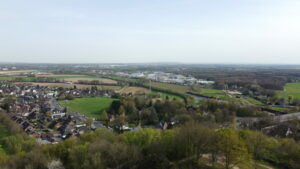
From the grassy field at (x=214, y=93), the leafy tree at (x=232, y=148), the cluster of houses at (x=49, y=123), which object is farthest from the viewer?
the grassy field at (x=214, y=93)

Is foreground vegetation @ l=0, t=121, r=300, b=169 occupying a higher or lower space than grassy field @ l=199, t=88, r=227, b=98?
higher

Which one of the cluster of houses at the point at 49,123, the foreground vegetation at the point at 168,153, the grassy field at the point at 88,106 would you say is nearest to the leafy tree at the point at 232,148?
the foreground vegetation at the point at 168,153

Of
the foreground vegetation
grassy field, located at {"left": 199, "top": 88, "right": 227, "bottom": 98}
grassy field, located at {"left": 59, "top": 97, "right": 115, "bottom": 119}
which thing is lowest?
grassy field, located at {"left": 59, "top": 97, "right": 115, "bottom": 119}

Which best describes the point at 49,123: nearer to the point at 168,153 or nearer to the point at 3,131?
the point at 3,131

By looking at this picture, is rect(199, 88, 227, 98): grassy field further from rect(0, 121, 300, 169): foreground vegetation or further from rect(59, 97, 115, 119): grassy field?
rect(0, 121, 300, 169): foreground vegetation

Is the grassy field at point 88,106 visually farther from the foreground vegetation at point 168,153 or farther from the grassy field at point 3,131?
the foreground vegetation at point 168,153

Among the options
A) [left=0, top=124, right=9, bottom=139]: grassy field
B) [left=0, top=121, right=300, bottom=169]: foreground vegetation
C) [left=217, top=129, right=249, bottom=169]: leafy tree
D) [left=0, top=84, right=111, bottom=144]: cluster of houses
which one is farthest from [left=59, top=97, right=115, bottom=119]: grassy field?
[left=217, top=129, right=249, bottom=169]: leafy tree

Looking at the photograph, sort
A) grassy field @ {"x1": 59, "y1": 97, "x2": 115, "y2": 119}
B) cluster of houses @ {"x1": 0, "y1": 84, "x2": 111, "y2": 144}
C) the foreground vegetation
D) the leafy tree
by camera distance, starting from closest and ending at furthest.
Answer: the leafy tree → the foreground vegetation → cluster of houses @ {"x1": 0, "y1": 84, "x2": 111, "y2": 144} → grassy field @ {"x1": 59, "y1": 97, "x2": 115, "y2": 119}

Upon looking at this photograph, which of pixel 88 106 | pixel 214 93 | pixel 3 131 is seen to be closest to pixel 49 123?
pixel 3 131

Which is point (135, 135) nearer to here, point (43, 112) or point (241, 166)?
point (241, 166)
